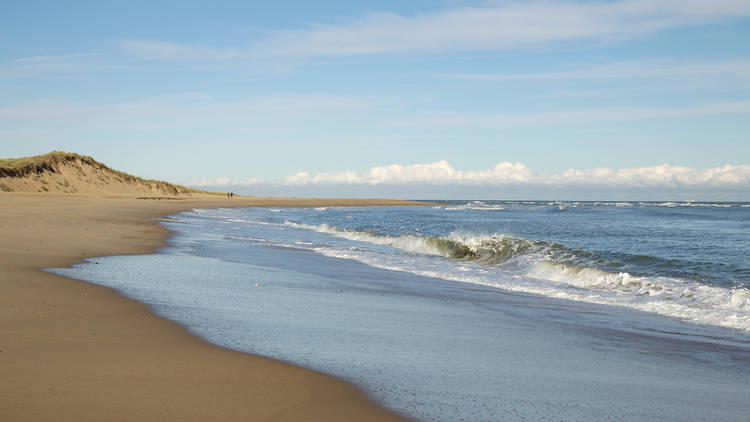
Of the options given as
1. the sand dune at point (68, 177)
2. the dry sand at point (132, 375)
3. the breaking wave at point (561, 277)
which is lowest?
the breaking wave at point (561, 277)

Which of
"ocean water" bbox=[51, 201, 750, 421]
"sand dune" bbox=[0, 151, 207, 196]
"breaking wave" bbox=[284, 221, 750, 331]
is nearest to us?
"ocean water" bbox=[51, 201, 750, 421]

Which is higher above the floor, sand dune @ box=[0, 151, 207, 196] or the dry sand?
sand dune @ box=[0, 151, 207, 196]

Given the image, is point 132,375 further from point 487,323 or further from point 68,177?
point 68,177

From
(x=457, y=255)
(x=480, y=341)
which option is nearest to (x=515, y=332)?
(x=480, y=341)

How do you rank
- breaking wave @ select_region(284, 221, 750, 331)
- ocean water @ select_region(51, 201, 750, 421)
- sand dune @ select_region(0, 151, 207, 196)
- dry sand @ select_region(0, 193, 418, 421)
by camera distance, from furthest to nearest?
sand dune @ select_region(0, 151, 207, 196)
breaking wave @ select_region(284, 221, 750, 331)
ocean water @ select_region(51, 201, 750, 421)
dry sand @ select_region(0, 193, 418, 421)

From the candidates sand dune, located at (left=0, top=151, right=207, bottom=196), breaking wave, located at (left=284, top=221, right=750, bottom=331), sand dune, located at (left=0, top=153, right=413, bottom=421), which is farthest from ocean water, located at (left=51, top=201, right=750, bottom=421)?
sand dune, located at (left=0, top=151, right=207, bottom=196)

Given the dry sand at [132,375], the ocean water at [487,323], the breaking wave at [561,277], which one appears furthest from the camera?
the breaking wave at [561,277]

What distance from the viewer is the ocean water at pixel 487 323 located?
4.48 m

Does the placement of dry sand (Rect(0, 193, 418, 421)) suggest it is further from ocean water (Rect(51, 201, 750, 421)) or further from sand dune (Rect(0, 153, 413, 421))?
ocean water (Rect(51, 201, 750, 421))

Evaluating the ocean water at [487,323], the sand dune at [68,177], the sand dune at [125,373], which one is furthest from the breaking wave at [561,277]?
the sand dune at [68,177]

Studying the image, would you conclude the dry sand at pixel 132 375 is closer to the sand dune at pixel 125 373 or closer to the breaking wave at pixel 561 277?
the sand dune at pixel 125 373

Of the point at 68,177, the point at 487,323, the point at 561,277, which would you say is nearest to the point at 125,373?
the point at 487,323

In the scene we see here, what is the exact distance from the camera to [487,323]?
745 centimetres

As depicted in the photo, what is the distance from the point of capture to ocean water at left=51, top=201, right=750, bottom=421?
14.7ft
